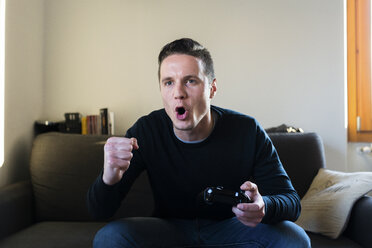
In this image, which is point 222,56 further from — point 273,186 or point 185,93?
point 273,186

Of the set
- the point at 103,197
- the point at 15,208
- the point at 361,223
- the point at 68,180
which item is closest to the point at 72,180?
the point at 68,180

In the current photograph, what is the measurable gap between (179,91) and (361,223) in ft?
3.44

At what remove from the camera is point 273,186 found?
56.7 inches

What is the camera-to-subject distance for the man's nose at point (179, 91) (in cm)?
146

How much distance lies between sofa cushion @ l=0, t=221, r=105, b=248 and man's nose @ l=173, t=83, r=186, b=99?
0.84 metres

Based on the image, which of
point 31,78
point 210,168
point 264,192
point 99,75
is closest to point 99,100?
point 99,75

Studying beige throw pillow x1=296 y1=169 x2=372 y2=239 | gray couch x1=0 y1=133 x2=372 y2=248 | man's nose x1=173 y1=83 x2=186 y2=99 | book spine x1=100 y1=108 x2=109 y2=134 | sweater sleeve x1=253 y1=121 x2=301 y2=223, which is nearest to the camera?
sweater sleeve x1=253 y1=121 x2=301 y2=223

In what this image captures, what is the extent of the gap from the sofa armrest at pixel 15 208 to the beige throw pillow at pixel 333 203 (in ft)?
4.83

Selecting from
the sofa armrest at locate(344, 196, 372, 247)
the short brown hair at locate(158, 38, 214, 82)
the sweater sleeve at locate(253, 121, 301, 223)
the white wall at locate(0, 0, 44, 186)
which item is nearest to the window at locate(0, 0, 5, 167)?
the white wall at locate(0, 0, 44, 186)

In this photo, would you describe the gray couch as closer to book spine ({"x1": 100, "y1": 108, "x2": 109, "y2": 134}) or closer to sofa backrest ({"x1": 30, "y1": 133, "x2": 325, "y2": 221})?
sofa backrest ({"x1": 30, "y1": 133, "x2": 325, "y2": 221})

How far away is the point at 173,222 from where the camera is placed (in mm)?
1431

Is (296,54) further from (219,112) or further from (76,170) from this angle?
(76,170)

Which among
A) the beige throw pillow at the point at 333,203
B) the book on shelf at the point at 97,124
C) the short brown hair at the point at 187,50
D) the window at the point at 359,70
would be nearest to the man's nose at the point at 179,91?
the short brown hair at the point at 187,50

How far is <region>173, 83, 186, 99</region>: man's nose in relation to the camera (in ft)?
4.78
